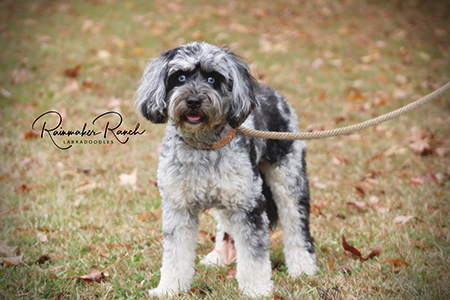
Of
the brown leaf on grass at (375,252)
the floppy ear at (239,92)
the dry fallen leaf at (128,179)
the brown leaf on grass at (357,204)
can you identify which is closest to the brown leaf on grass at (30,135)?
the dry fallen leaf at (128,179)

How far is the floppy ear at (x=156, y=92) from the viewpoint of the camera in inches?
117

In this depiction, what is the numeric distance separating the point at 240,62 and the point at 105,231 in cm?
244

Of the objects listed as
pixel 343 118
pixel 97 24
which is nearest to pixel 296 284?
pixel 343 118

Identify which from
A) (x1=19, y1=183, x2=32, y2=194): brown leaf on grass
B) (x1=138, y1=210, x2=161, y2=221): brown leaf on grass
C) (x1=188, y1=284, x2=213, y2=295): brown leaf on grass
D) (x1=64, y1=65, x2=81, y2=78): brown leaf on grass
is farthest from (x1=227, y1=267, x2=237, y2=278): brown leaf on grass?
(x1=64, y1=65, x2=81, y2=78): brown leaf on grass

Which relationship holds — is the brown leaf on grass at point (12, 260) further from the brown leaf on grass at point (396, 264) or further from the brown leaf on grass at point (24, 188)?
the brown leaf on grass at point (396, 264)

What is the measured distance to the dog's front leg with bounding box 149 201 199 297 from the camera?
3207 mm

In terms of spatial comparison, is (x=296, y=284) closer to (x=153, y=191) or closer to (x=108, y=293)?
(x=108, y=293)

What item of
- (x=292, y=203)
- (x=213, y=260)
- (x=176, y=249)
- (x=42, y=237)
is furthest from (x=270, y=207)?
(x=42, y=237)

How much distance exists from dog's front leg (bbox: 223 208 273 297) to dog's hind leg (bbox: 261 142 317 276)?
69cm

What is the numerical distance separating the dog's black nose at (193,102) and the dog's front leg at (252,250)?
93cm

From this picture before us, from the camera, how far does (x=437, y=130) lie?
24.1ft

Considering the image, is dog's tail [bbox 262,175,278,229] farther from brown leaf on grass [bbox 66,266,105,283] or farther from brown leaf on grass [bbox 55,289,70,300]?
brown leaf on grass [bbox 55,289,70,300]

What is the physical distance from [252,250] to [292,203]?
2.93ft

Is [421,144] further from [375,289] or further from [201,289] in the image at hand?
[201,289]
